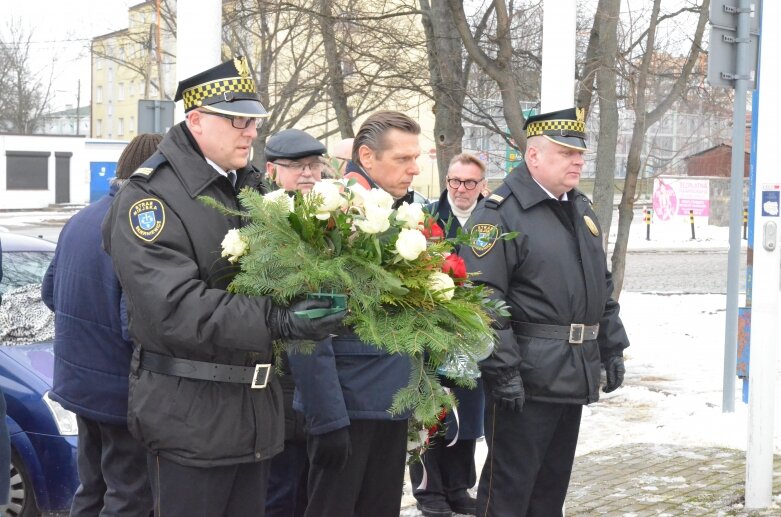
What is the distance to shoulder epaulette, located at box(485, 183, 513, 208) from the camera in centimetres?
475

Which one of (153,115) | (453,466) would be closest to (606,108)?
(453,466)

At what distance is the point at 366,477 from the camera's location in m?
4.15

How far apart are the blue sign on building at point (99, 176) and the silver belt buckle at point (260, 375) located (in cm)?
4448

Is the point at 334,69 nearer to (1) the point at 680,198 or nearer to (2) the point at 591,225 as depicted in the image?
(2) the point at 591,225

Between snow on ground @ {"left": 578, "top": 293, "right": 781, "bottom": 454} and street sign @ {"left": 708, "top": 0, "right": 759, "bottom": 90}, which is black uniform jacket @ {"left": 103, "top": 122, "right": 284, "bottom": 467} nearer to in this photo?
snow on ground @ {"left": 578, "top": 293, "right": 781, "bottom": 454}

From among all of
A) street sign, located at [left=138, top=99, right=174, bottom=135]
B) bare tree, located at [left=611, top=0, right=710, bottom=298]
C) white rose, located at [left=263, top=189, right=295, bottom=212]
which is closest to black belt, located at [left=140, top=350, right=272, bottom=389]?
white rose, located at [left=263, top=189, right=295, bottom=212]

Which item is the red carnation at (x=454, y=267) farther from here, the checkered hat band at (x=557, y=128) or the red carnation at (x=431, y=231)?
the checkered hat band at (x=557, y=128)

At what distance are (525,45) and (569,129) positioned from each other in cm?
664

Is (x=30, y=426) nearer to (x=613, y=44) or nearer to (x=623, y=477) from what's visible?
(x=623, y=477)

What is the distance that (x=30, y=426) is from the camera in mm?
5602

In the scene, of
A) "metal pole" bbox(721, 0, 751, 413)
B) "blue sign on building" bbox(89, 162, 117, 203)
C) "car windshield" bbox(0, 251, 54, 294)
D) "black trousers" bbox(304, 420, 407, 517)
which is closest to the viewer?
"black trousers" bbox(304, 420, 407, 517)

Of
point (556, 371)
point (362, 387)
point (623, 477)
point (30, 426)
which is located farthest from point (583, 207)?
point (30, 426)

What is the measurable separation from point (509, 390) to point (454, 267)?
1.09 meters

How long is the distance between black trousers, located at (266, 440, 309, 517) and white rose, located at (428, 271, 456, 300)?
167 cm
